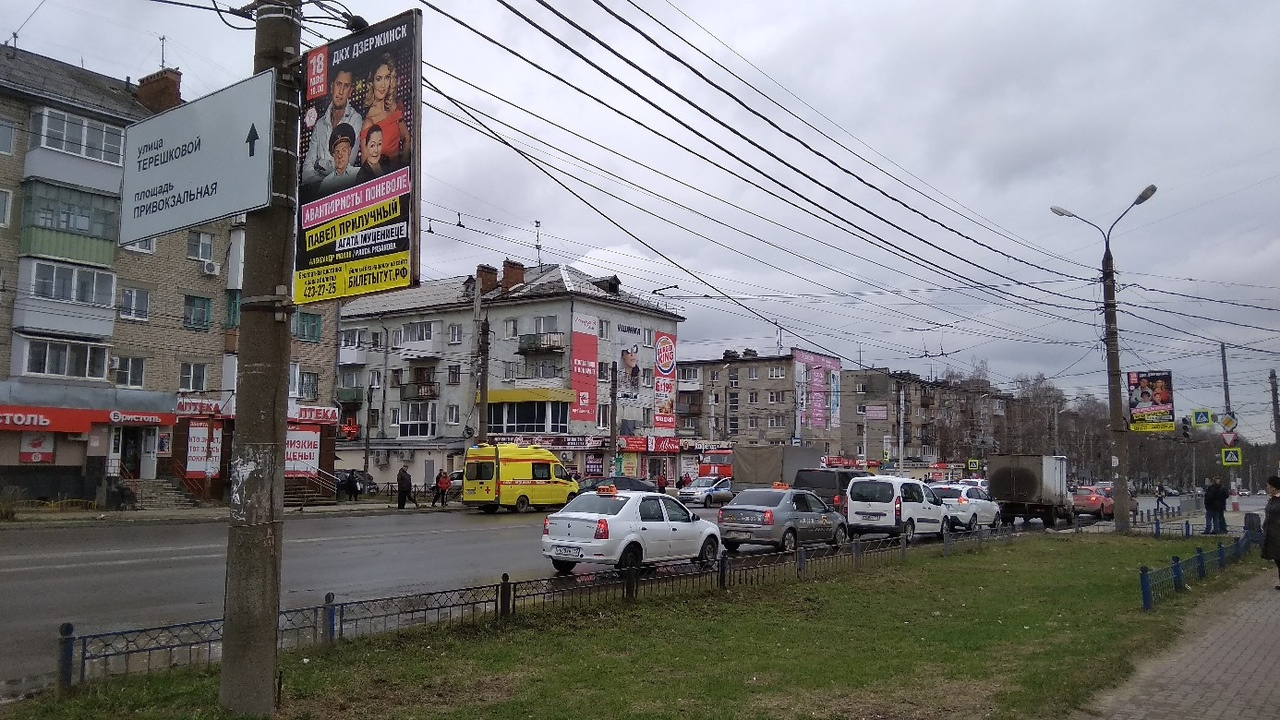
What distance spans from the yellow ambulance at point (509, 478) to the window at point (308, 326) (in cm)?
1553

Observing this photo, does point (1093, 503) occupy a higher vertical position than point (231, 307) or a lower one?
lower

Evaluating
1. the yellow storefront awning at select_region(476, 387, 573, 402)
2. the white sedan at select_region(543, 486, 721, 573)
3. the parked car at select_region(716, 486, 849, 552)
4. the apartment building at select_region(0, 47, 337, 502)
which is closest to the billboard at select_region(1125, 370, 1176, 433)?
the parked car at select_region(716, 486, 849, 552)

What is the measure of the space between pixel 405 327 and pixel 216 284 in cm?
2629

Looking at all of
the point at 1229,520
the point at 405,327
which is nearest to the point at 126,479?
the point at 405,327

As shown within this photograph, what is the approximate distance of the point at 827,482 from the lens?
27969 millimetres

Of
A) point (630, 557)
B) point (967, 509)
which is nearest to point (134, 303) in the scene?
point (630, 557)

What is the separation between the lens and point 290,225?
22.3 feet

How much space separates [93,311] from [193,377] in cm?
564

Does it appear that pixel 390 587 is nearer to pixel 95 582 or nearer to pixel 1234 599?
pixel 95 582

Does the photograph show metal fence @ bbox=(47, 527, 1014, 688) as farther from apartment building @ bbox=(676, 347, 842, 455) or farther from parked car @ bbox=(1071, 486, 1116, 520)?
apartment building @ bbox=(676, 347, 842, 455)

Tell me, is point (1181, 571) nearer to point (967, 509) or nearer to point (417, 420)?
point (967, 509)

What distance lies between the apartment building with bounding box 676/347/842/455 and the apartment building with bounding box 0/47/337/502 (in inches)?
A: 1822

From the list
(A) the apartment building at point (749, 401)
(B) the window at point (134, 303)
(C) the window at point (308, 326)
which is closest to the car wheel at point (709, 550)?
(B) the window at point (134, 303)

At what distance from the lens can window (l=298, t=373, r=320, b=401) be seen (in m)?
47.2
